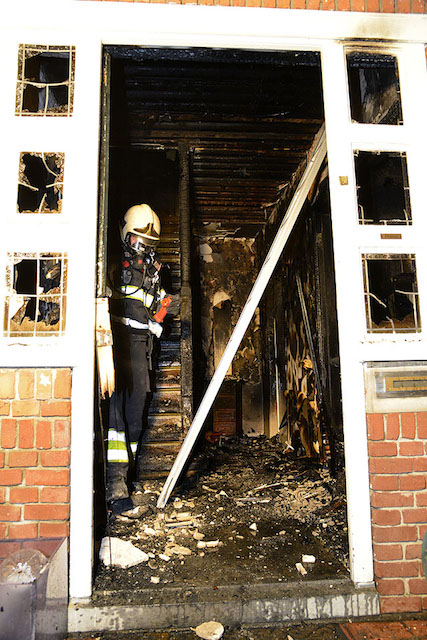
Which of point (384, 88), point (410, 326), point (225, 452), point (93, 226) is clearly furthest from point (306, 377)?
point (93, 226)

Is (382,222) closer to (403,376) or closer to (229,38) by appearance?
(403,376)

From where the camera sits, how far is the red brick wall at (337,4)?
237 cm

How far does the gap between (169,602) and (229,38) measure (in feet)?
10.2

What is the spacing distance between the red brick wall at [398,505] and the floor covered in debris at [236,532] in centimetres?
27

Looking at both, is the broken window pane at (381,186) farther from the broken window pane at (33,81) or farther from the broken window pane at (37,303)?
the broken window pane at (37,303)

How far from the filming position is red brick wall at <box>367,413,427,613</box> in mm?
2123

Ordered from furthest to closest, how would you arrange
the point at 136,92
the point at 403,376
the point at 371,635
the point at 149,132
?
the point at 149,132 → the point at 136,92 → the point at 403,376 → the point at 371,635

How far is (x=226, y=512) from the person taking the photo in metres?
3.41

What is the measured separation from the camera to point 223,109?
4.28 m

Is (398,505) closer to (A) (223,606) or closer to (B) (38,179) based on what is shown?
(A) (223,606)

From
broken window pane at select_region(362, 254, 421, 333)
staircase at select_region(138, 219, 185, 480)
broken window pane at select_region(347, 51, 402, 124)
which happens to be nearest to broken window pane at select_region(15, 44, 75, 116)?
broken window pane at select_region(347, 51, 402, 124)

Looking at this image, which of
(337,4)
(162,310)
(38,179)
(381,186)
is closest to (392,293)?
(381,186)

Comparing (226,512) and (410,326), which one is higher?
(410,326)

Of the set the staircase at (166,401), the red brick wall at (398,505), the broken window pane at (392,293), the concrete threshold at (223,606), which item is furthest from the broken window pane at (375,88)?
the staircase at (166,401)
